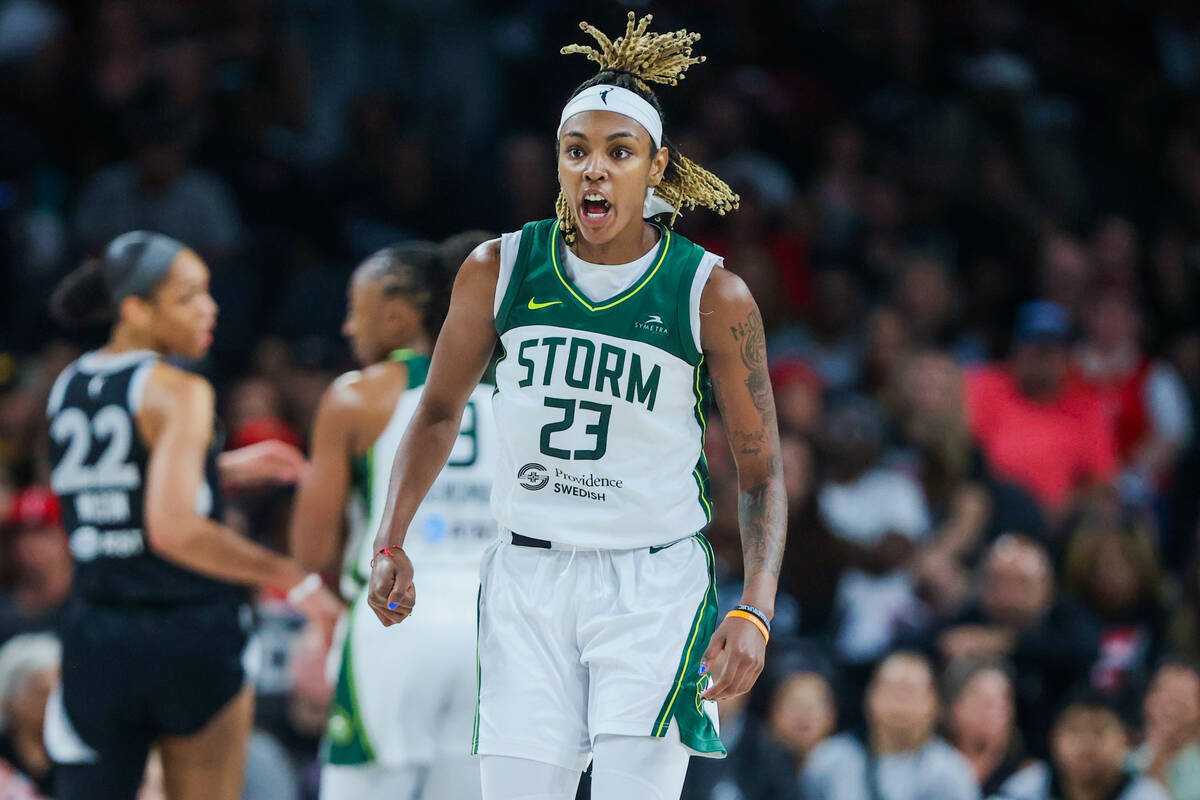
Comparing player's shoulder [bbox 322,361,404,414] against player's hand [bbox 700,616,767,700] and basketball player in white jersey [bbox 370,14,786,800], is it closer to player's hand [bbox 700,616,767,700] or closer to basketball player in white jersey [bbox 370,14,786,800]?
basketball player in white jersey [bbox 370,14,786,800]

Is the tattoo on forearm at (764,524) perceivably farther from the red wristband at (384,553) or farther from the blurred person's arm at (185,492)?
the blurred person's arm at (185,492)

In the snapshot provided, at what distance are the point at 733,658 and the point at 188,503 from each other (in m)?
2.05

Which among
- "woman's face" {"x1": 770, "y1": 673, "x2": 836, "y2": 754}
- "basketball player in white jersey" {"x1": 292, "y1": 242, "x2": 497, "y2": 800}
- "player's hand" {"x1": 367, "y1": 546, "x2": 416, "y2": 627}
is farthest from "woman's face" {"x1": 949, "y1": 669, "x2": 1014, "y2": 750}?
"player's hand" {"x1": 367, "y1": 546, "x2": 416, "y2": 627}

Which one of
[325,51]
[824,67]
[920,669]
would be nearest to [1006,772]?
[920,669]

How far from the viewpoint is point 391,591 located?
366cm

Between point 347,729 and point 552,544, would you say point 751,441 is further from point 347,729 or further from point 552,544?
point 347,729

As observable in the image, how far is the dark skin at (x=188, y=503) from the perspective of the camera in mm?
4840

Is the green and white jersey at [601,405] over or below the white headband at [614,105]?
below

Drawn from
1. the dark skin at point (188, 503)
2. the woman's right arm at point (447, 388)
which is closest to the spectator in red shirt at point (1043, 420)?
the dark skin at point (188, 503)

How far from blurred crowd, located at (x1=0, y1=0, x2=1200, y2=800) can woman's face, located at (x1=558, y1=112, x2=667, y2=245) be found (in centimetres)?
360

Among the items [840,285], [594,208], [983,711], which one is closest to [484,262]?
[594,208]

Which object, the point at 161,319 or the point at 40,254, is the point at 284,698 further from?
the point at 40,254

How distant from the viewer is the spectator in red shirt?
29.6 feet

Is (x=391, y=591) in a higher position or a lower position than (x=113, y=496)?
lower
